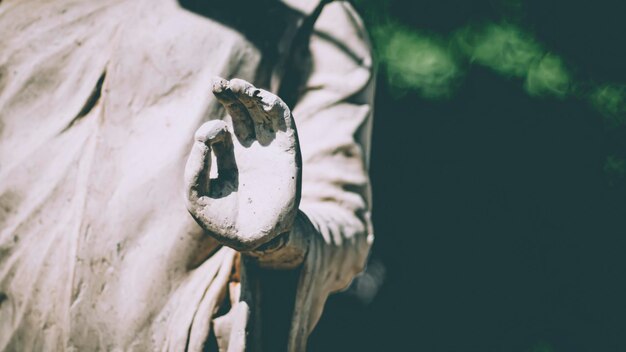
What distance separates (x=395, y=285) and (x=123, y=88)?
1.53 meters

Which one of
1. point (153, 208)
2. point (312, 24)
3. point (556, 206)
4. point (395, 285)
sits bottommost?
point (395, 285)

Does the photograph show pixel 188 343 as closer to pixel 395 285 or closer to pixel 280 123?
pixel 280 123

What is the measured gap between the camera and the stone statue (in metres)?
2.22

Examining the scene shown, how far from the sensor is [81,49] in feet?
7.93

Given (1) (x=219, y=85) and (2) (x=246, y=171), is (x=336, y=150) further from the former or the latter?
(1) (x=219, y=85)

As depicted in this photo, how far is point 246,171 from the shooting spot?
6.23 ft

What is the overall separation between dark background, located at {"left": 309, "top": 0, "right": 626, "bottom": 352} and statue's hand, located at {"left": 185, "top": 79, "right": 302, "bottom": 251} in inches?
56.7

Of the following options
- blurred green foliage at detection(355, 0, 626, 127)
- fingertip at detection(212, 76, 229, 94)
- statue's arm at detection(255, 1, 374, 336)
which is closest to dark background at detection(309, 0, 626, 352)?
blurred green foliage at detection(355, 0, 626, 127)

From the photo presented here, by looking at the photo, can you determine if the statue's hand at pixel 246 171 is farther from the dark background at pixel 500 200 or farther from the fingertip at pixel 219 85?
the dark background at pixel 500 200

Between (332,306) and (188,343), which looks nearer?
(188,343)

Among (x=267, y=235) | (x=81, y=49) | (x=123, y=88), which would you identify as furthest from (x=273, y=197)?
(x=81, y=49)

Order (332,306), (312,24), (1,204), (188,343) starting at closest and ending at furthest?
(188,343) < (1,204) < (312,24) < (332,306)


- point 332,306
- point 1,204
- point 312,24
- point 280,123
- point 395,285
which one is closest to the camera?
point 280,123

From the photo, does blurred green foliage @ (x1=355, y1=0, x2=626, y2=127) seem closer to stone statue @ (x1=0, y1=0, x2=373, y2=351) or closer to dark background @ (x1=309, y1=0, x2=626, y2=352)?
dark background @ (x1=309, y1=0, x2=626, y2=352)
